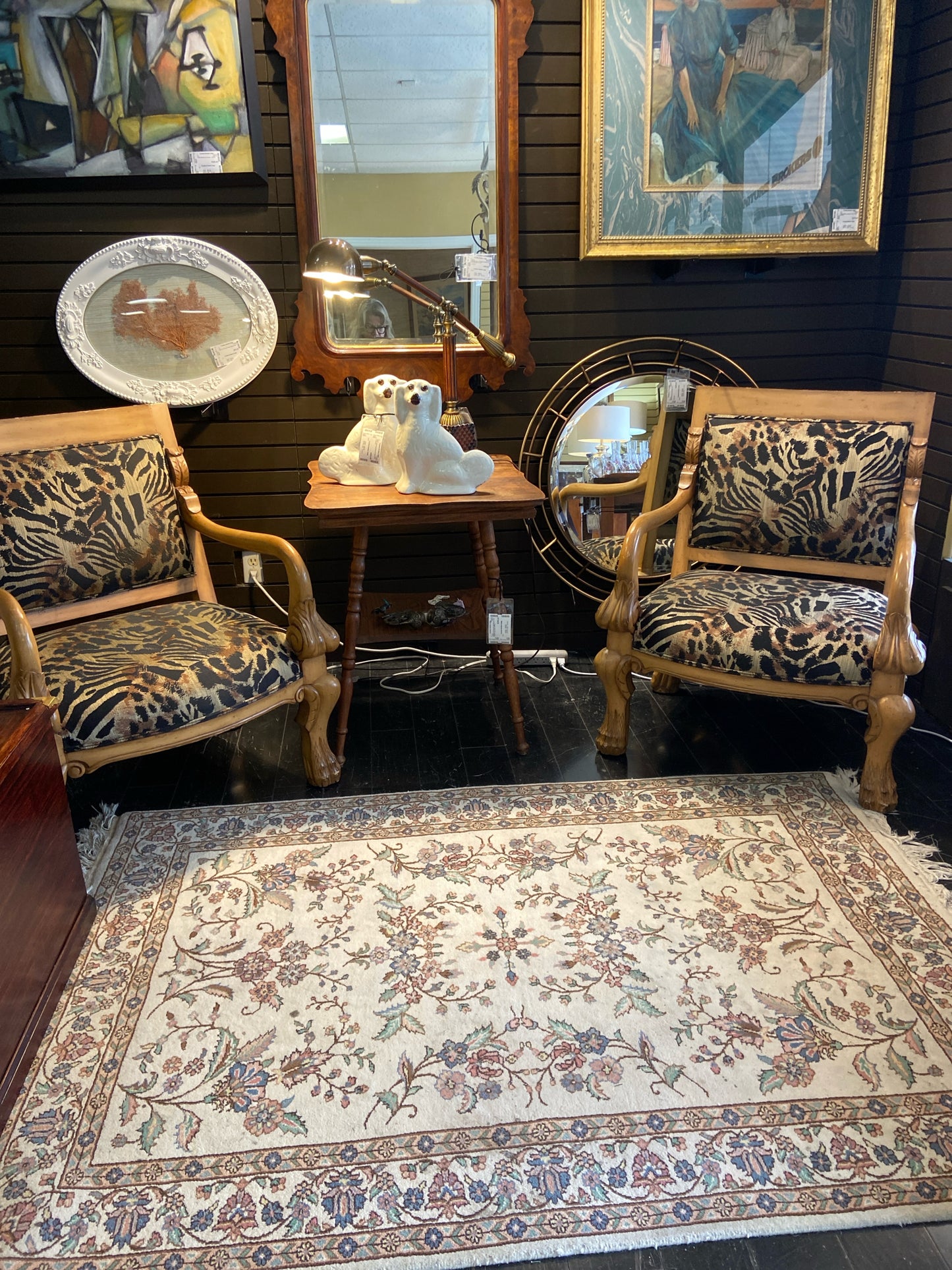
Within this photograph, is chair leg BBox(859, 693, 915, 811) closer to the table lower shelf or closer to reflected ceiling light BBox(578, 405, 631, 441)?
the table lower shelf

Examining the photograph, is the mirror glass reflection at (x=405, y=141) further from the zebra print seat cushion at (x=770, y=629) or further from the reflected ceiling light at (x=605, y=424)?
the zebra print seat cushion at (x=770, y=629)

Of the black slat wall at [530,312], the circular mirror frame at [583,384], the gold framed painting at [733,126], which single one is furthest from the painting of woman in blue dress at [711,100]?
the circular mirror frame at [583,384]

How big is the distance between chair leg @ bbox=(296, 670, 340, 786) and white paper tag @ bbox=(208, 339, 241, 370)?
43.7 inches

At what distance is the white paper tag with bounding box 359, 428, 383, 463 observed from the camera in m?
2.68

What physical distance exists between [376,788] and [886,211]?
2477 mm

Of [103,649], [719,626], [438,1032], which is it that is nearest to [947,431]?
[719,626]

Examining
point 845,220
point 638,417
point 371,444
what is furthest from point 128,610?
point 845,220

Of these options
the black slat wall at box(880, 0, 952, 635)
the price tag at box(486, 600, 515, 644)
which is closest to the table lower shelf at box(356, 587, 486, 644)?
the price tag at box(486, 600, 515, 644)

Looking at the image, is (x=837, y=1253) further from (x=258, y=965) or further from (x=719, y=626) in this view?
(x=719, y=626)

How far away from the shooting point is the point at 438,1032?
1.73 m

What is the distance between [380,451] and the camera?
269 cm

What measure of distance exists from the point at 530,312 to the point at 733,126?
81cm

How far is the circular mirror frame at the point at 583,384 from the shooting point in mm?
3168

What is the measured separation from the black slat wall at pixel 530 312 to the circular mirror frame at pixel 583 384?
0.04 m
